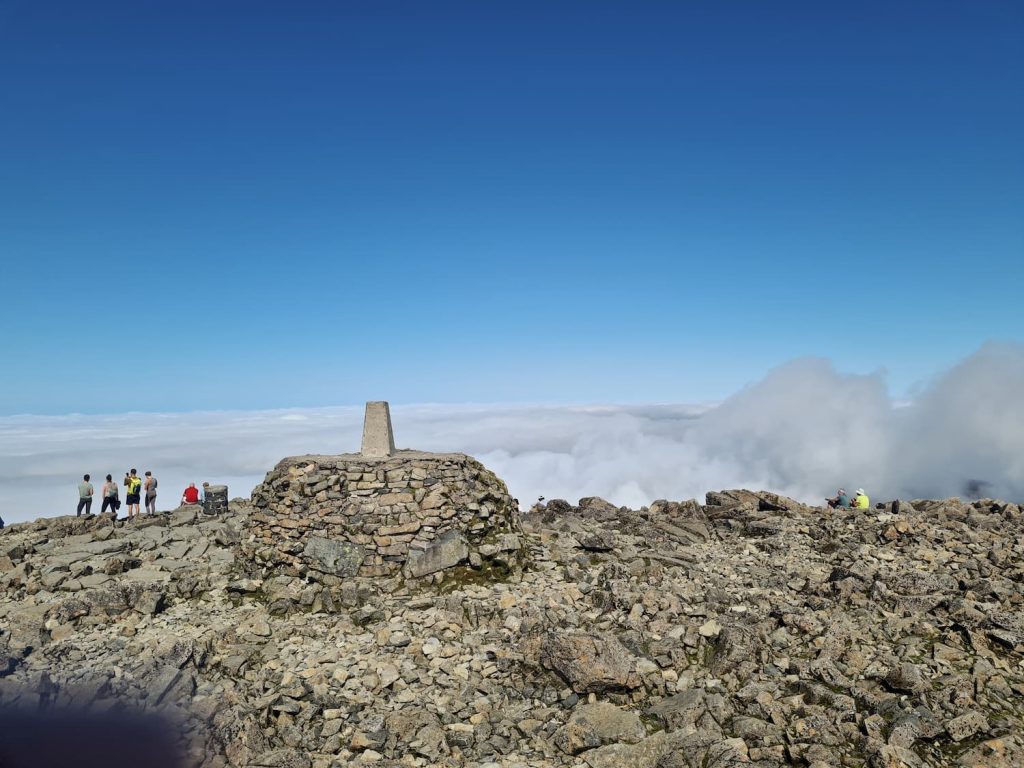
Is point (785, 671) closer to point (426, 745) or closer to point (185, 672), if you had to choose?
point (426, 745)

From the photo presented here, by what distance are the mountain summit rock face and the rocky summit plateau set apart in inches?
1.9

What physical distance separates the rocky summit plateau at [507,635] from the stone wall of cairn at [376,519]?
0.06 metres

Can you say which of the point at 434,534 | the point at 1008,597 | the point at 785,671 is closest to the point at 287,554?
the point at 434,534

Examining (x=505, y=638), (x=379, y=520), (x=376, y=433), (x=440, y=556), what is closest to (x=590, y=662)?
(x=505, y=638)

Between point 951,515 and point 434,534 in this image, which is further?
point 951,515

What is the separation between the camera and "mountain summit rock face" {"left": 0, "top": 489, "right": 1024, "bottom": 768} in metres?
9.92

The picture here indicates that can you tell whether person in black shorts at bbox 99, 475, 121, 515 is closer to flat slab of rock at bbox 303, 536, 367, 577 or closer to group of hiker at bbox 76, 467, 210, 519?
group of hiker at bbox 76, 467, 210, 519

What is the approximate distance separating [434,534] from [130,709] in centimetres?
686

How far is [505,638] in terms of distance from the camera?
12.7m

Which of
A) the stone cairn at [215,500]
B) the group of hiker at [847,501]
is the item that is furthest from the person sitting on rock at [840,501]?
the stone cairn at [215,500]

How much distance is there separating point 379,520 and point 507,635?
15.2ft

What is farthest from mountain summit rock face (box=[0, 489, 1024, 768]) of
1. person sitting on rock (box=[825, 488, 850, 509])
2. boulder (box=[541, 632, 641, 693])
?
person sitting on rock (box=[825, 488, 850, 509])

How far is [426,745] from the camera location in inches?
393

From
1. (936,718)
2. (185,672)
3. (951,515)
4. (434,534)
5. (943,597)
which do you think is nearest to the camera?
(936,718)
